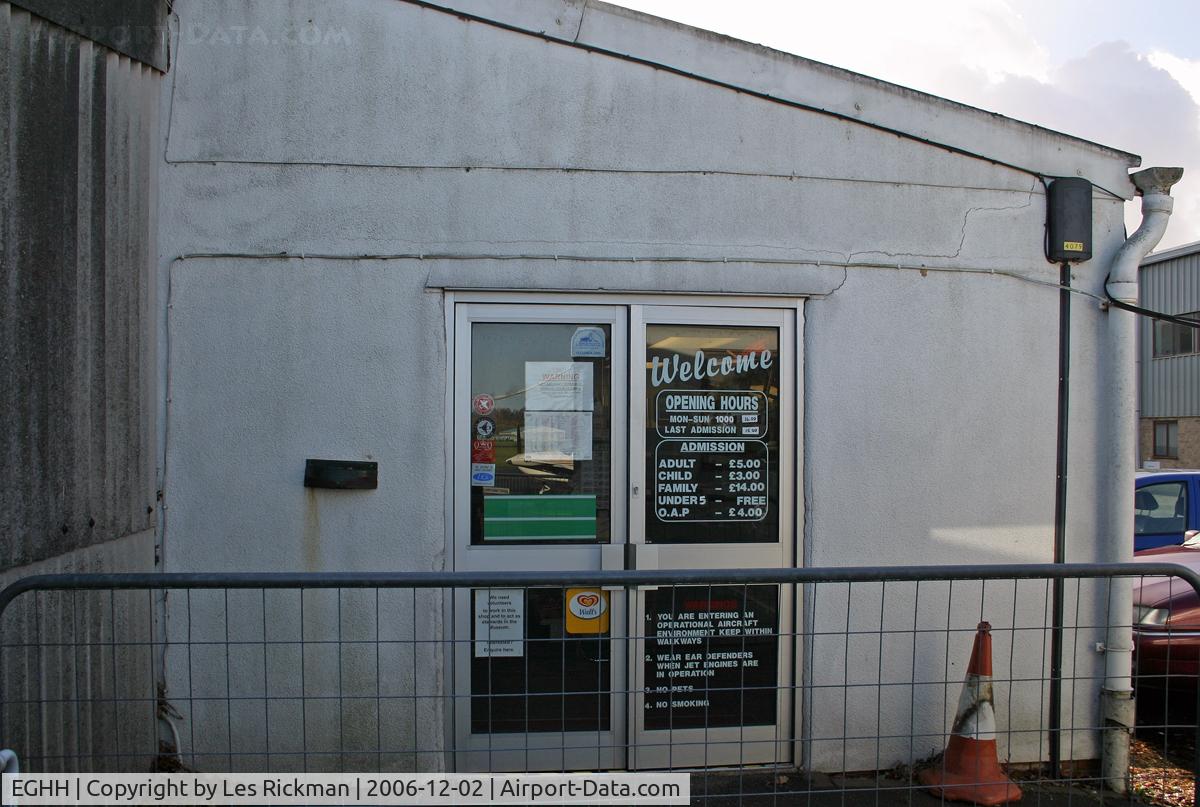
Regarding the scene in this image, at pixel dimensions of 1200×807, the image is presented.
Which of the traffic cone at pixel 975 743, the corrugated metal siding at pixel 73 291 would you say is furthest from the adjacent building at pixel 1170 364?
the corrugated metal siding at pixel 73 291

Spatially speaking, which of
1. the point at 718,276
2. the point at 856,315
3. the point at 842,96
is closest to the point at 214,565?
the point at 718,276

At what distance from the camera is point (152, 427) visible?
4.20 metres

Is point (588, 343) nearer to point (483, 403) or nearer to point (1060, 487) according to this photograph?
point (483, 403)

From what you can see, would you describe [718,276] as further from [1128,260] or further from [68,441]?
[68,441]

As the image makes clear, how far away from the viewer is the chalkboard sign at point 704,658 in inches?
176

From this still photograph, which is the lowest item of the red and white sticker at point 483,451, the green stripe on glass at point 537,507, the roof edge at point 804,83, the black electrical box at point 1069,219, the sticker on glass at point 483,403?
the green stripe on glass at point 537,507

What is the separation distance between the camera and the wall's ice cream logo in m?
4.42

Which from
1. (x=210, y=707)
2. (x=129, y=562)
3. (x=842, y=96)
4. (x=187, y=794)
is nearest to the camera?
(x=187, y=794)

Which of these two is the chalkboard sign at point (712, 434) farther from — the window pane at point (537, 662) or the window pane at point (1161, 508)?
the window pane at point (1161, 508)

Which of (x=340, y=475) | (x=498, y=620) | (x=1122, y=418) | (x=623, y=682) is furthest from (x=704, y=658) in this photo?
(x=1122, y=418)

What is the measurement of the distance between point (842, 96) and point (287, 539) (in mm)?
3438

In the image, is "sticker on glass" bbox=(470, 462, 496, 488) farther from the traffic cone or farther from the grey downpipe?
the grey downpipe

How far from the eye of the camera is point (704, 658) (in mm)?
4492

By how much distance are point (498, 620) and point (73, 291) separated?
2.30 meters
